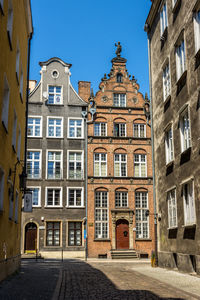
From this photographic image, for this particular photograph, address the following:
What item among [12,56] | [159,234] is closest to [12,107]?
[12,56]

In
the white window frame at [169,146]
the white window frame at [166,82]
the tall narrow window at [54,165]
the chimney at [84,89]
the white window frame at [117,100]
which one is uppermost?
the chimney at [84,89]

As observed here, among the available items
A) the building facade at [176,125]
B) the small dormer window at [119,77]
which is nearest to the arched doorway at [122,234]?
the small dormer window at [119,77]

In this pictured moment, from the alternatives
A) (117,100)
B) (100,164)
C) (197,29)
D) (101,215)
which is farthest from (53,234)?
(197,29)

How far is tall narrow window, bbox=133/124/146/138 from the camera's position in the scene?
3678cm

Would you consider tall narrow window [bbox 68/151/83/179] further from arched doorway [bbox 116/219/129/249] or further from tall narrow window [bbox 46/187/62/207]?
arched doorway [bbox 116/219/129/249]

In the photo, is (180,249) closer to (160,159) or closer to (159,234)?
(159,234)

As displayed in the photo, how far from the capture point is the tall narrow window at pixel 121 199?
1381 inches

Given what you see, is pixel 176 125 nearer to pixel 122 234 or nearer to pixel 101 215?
pixel 101 215

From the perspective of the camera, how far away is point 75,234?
34.1m

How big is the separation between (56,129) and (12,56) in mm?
22645

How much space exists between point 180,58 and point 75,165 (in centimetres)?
2017

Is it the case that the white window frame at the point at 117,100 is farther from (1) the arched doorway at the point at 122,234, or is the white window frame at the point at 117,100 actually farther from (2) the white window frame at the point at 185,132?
(2) the white window frame at the point at 185,132

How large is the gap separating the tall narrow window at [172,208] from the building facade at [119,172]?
52.1 feet

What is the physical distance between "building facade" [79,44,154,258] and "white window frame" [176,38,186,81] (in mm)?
19210
